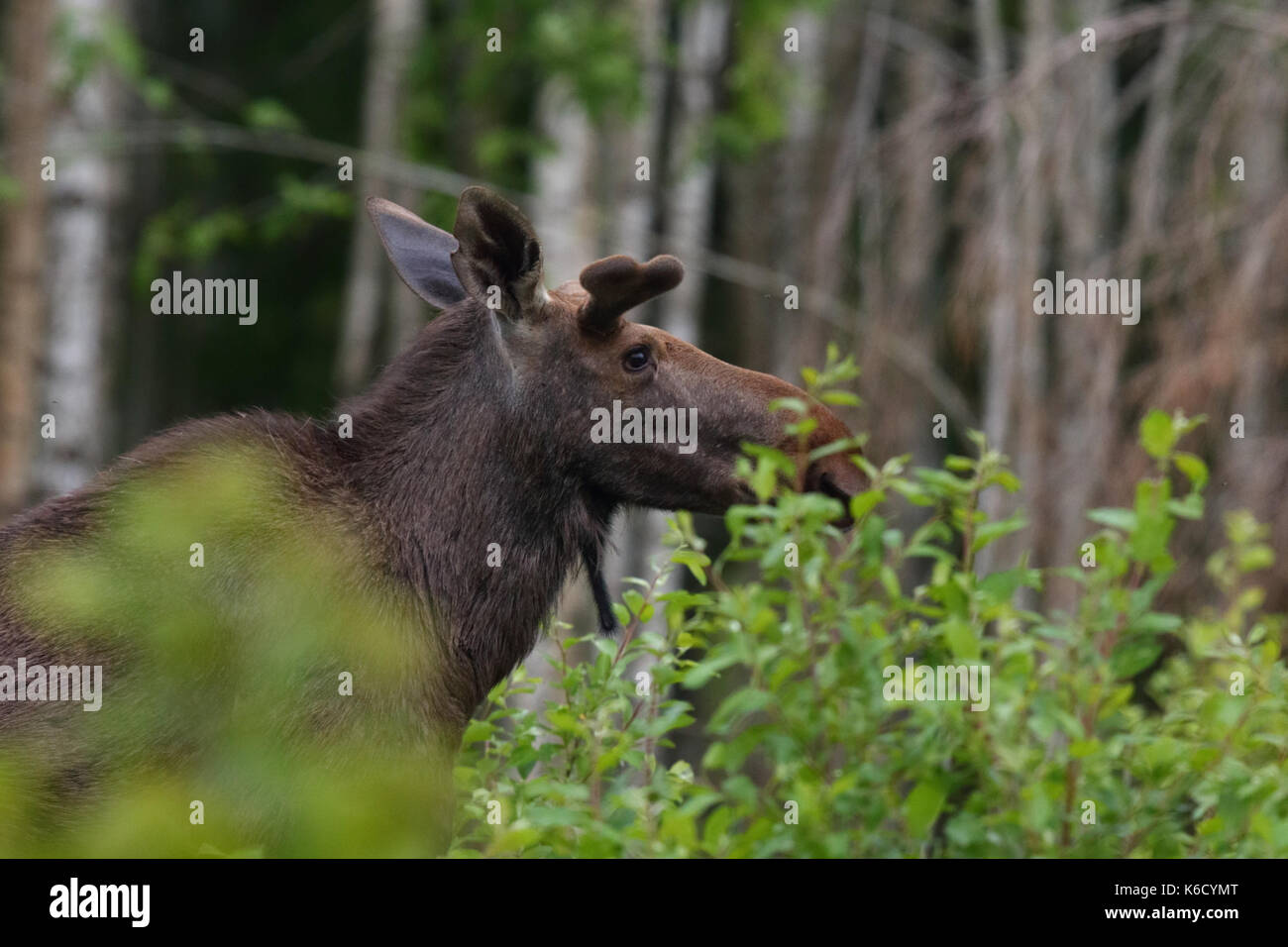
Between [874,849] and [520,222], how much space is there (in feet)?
7.64

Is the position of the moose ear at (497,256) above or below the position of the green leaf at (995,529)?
above

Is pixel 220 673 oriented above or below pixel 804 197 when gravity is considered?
below

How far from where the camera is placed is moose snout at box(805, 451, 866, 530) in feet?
17.7

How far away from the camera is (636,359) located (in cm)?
571

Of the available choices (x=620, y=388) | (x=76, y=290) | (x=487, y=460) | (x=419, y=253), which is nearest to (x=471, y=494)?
(x=487, y=460)

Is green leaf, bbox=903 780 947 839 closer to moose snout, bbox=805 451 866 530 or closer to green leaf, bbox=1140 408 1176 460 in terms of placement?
green leaf, bbox=1140 408 1176 460

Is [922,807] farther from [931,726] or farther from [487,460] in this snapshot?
[487,460]

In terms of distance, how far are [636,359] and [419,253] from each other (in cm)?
98

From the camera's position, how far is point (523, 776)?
500 centimetres

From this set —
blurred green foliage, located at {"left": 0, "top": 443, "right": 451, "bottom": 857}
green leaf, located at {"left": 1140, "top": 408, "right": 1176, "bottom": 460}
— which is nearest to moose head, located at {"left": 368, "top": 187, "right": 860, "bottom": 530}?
blurred green foliage, located at {"left": 0, "top": 443, "right": 451, "bottom": 857}

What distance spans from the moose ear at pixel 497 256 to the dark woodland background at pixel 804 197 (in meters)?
5.60

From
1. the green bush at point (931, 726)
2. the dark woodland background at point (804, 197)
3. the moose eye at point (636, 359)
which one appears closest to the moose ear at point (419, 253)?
the moose eye at point (636, 359)

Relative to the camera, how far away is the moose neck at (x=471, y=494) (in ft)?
17.7

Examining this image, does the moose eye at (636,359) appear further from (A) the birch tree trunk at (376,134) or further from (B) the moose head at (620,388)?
(A) the birch tree trunk at (376,134)
